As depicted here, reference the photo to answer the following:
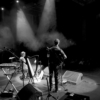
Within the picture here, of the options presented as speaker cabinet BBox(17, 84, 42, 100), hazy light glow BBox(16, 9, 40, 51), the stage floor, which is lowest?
the stage floor

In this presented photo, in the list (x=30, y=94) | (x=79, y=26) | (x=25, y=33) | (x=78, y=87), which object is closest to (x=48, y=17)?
(x=25, y=33)

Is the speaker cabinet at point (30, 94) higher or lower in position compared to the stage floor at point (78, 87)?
higher

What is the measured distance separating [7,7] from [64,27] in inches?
175

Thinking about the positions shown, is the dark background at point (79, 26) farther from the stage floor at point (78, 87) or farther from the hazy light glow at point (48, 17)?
the stage floor at point (78, 87)

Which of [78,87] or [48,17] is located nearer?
[78,87]

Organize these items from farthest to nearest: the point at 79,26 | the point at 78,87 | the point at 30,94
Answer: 1. the point at 79,26
2. the point at 78,87
3. the point at 30,94

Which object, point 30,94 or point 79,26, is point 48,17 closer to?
point 79,26

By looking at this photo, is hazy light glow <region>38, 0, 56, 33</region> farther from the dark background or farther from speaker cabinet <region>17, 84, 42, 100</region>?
speaker cabinet <region>17, 84, 42, 100</region>

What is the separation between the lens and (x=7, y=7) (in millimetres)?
10438

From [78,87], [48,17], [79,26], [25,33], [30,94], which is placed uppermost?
[48,17]

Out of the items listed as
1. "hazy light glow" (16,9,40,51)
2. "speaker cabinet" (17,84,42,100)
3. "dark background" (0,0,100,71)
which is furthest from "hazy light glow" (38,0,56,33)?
"speaker cabinet" (17,84,42,100)

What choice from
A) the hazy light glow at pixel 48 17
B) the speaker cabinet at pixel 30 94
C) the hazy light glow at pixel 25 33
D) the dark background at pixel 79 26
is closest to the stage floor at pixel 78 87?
the speaker cabinet at pixel 30 94

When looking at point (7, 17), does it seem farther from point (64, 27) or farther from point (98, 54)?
point (98, 54)

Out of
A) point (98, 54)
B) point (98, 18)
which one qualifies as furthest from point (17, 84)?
point (98, 18)
